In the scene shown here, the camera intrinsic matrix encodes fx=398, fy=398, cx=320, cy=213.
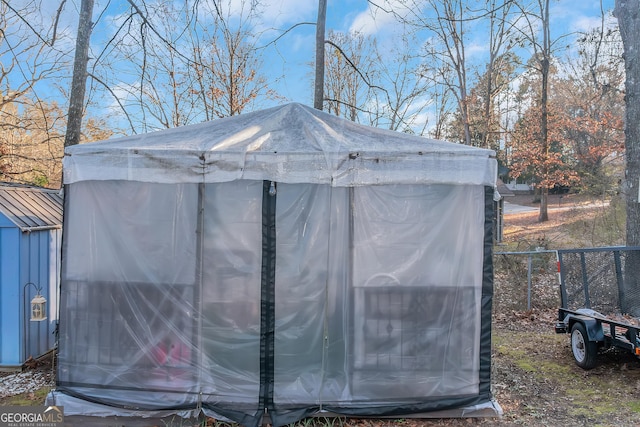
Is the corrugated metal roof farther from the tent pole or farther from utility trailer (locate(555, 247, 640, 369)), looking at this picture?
utility trailer (locate(555, 247, 640, 369))

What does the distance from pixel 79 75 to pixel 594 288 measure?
7898 mm

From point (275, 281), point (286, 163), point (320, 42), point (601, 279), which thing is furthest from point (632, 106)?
point (275, 281)

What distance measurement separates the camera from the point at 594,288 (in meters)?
5.32

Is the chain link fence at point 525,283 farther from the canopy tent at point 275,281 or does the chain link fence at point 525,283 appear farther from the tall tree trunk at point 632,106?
the canopy tent at point 275,281

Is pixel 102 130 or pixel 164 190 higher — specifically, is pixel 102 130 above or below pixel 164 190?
above

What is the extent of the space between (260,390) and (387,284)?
160 cm

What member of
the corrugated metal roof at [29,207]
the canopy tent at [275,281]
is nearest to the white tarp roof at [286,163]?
the canopy tent at [275,281]

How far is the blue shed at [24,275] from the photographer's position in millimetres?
4727

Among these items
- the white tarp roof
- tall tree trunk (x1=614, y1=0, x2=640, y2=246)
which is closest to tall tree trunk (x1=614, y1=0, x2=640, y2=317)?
tall tree trunk (x1=614, y1=0, x2=640, y2=246)

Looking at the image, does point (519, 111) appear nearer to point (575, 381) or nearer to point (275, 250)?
point (575, 381)

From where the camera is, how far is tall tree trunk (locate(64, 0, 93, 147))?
19.2ft

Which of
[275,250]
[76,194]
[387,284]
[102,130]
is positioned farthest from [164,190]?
[102,130]

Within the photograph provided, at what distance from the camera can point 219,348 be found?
3.90 m

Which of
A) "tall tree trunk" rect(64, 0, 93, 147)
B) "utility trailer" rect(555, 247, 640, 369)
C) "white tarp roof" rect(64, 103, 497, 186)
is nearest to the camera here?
"white tarp roof" rect(64, 103, 497, 186)
